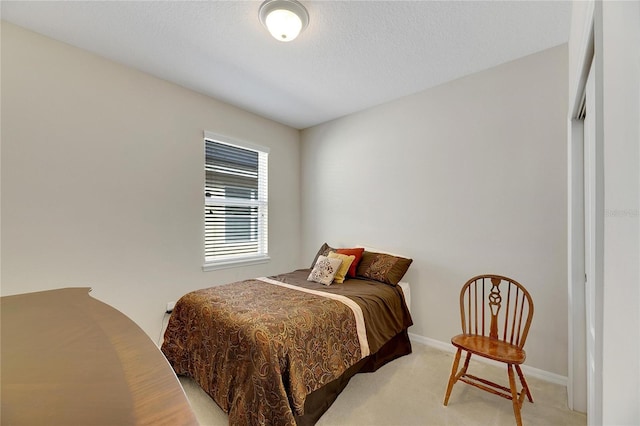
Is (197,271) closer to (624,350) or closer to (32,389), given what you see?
(32,389)

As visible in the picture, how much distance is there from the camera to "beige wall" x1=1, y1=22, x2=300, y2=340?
2002 mm

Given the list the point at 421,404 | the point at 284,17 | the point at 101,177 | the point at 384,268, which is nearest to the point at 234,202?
the point at 101,177

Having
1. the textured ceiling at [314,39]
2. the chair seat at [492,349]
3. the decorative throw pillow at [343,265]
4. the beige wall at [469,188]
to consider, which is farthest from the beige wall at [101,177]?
the chair seat at [492,349]

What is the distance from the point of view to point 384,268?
2793mm

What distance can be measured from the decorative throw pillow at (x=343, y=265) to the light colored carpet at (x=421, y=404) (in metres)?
0.87

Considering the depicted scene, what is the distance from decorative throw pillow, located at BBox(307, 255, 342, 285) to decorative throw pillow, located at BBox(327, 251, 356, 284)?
53mm

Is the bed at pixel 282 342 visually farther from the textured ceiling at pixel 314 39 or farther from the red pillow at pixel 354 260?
the textured ceiling at pixel 314 39

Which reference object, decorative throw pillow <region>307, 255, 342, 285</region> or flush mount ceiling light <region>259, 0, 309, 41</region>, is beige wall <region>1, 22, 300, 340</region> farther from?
flush mount ceiling light <region>259, 0, 309, 41</region>

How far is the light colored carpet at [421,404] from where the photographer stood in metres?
1.72

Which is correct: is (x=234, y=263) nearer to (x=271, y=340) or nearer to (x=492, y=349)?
(x=271, y=340)

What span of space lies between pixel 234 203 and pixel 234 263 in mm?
730

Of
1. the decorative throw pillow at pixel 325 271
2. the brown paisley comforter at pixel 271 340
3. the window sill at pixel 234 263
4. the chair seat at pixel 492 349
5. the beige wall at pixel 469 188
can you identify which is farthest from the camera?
the window sill at pixel 234 263

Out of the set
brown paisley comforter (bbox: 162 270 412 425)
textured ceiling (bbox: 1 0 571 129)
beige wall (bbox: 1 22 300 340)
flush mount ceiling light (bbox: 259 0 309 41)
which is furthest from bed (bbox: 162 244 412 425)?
textured ceiling (bbox: 1 0 571 129)

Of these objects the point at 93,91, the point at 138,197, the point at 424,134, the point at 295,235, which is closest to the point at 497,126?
the point at 424,134
